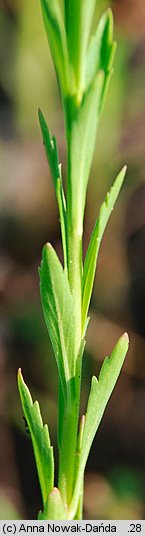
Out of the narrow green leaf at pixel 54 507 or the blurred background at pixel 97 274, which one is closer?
the narrow green leaf at pixel 54 507

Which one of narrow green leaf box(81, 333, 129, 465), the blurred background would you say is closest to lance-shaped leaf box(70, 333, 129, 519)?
narrow green leaf box(81, 333, 129, 465)

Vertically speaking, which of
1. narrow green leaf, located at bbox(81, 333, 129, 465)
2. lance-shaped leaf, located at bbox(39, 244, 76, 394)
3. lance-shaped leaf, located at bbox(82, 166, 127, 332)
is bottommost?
narrow green leaf, located at bbox(81, 333, 129, 465)

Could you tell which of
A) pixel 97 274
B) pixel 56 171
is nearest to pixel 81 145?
pixel 56 171

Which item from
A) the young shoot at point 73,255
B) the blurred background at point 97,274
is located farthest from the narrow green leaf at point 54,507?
the blurred background at point 97,274

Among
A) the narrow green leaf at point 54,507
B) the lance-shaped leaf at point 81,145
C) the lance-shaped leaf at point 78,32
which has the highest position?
the lance-shaped leaf at point 78,32

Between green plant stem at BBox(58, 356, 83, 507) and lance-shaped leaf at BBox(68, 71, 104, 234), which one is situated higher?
lance-shaped leaf at BBox(68, 71, 104, 234)

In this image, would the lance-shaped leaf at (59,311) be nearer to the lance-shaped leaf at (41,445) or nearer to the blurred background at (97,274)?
the lance-shaped leaf at (41,445)

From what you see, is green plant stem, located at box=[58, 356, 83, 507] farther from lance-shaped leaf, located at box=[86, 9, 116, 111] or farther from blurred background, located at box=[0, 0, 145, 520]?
blurred background, located at box=[0, 0, 145, 520]
